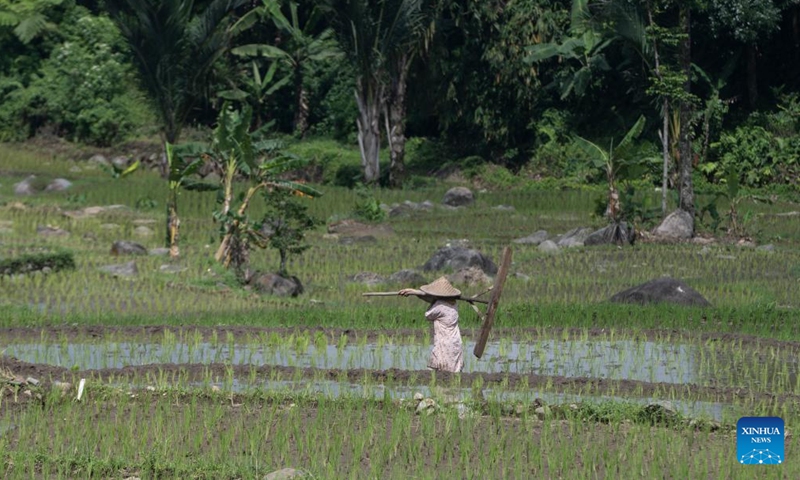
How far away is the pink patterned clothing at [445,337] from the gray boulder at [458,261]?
6.37m

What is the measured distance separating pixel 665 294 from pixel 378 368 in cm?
409

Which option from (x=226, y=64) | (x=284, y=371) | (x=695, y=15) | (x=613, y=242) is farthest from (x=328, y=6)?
(x=284, y=371)

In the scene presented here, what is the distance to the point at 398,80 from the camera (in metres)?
25.9

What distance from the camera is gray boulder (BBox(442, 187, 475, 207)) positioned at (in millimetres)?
22938

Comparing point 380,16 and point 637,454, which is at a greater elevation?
point 380,16

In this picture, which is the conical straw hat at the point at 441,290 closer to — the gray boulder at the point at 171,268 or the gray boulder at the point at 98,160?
the gray boulder at the point at 171,268

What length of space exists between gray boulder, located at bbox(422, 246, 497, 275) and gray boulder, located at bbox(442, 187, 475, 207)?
7181 millimetres

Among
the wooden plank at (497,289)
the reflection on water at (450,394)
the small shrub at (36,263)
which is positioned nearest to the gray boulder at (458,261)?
the small shrub at (36,263)

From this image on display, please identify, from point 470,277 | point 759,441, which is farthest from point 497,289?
point 470,277

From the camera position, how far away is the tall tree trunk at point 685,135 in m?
19.1

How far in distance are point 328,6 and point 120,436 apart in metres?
17.9

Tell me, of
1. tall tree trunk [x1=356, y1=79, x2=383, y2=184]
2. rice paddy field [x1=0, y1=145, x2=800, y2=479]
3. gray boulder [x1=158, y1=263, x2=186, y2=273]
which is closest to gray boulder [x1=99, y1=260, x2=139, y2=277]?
rice paddy field [x1=0, y1=145, x2=800, y2=479]

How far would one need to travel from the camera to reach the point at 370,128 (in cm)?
2531

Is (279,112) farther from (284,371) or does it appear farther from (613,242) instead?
(284,371)
